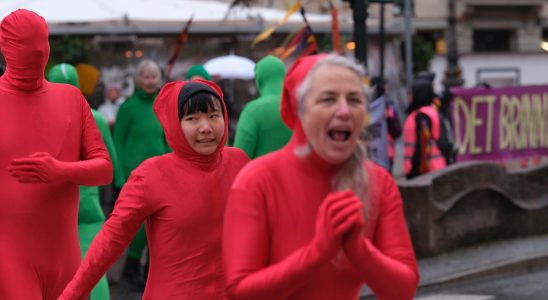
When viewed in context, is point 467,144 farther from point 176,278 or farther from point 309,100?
point 309,100

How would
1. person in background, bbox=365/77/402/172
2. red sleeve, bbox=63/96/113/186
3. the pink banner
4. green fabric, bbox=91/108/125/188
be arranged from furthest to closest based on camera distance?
the pink banner < person in background, bbox=365/77/402/172 < green fabric, bbox=91/108/125/188 < red sleeve, bbox=63/96/113/186

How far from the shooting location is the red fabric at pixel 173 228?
468 cm

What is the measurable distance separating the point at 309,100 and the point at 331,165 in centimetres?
19

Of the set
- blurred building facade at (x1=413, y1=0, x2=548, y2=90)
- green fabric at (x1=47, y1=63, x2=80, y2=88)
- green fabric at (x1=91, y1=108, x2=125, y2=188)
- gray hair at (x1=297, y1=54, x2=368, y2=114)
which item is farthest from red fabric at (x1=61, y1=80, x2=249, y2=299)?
blurred building facade at (x1=413, y1=0, x2=548, y2=90)

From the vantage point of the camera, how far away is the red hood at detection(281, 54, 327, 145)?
11.9 ft

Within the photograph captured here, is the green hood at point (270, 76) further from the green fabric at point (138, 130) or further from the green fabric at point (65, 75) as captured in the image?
the green fabric at point (138, 130)

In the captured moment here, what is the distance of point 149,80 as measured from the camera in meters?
10.0

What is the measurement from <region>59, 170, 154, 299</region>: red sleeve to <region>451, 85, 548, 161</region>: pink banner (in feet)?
31.4

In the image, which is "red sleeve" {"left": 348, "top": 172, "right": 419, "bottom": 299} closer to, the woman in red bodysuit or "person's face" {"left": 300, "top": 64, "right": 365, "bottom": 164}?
the woman in red bodysuit

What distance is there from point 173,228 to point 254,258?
1.29 m

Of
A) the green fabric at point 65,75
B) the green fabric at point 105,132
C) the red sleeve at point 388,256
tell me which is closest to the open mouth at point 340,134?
the red sleeve at point 388,256

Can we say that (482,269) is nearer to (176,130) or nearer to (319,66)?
(176,130)

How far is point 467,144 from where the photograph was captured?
14.1 m

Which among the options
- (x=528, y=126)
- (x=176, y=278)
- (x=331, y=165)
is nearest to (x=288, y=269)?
(x=331, y=165)
